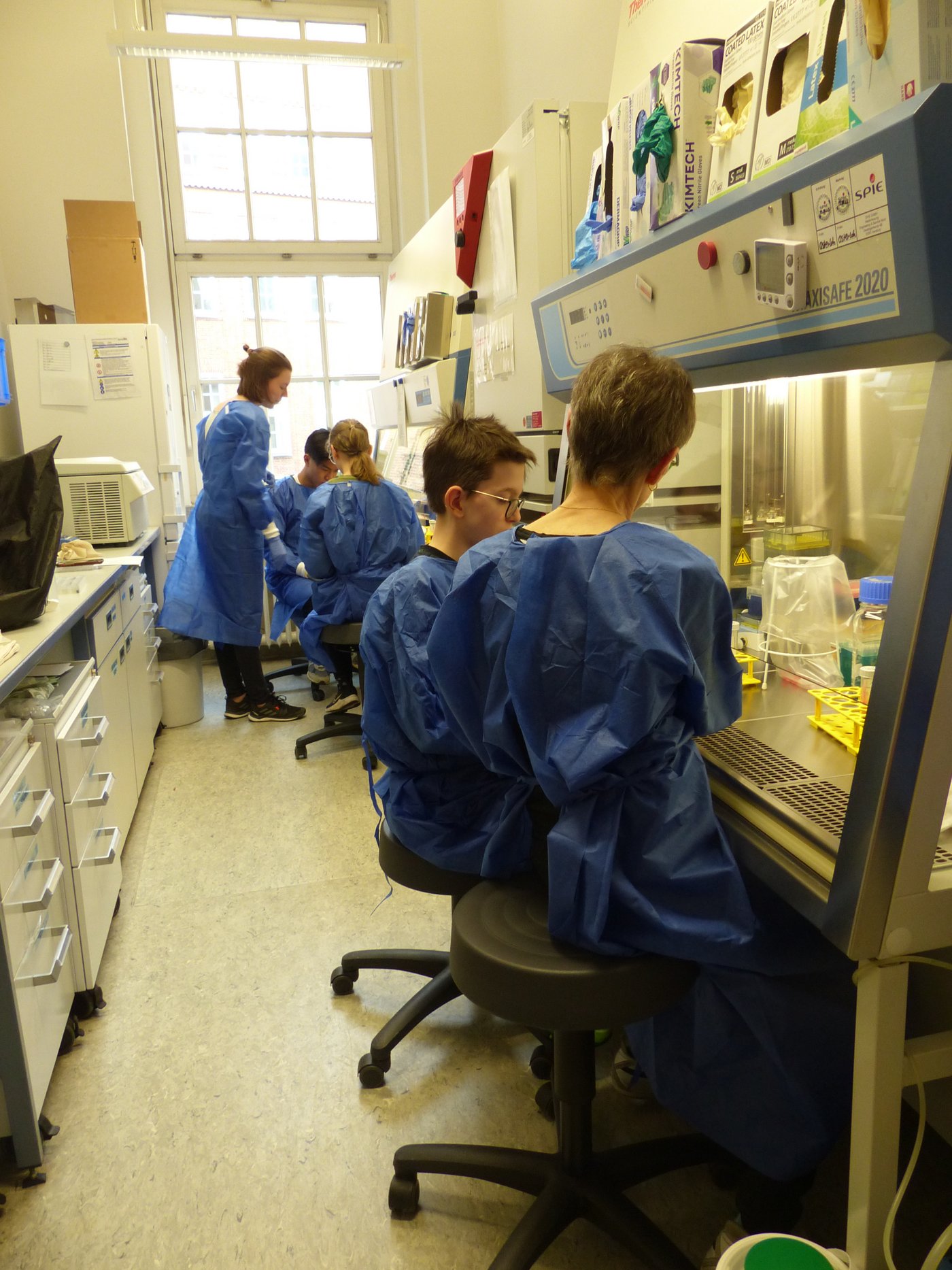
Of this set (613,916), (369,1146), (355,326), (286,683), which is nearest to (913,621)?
(613,916)

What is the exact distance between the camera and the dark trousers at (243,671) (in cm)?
400

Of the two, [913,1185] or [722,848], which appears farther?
[913,1185]

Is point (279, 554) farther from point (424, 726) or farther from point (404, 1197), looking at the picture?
point (404, 1197)

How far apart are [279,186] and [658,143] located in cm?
400

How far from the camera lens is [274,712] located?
403 centimetres

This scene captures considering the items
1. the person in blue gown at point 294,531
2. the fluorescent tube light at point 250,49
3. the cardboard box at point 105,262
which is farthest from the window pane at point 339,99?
the person in blue gown at point 294,531

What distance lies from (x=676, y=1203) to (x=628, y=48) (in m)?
2.08

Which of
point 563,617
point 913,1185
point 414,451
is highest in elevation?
point 414,451

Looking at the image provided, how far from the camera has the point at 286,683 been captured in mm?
4672

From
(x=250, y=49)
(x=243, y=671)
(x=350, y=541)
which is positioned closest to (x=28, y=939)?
(x=350, y=541)

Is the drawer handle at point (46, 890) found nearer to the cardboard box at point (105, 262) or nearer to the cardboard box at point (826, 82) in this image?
the cardboard box at point (826, 82)

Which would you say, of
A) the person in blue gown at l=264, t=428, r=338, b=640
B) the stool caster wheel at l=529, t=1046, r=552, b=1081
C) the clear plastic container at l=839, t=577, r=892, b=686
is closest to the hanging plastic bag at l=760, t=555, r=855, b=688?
the clear plastic container at l=839, t=577, r=892, b=686

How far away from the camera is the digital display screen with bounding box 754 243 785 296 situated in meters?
0.98

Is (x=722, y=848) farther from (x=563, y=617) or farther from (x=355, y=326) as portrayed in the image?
(x=355, y=326)
